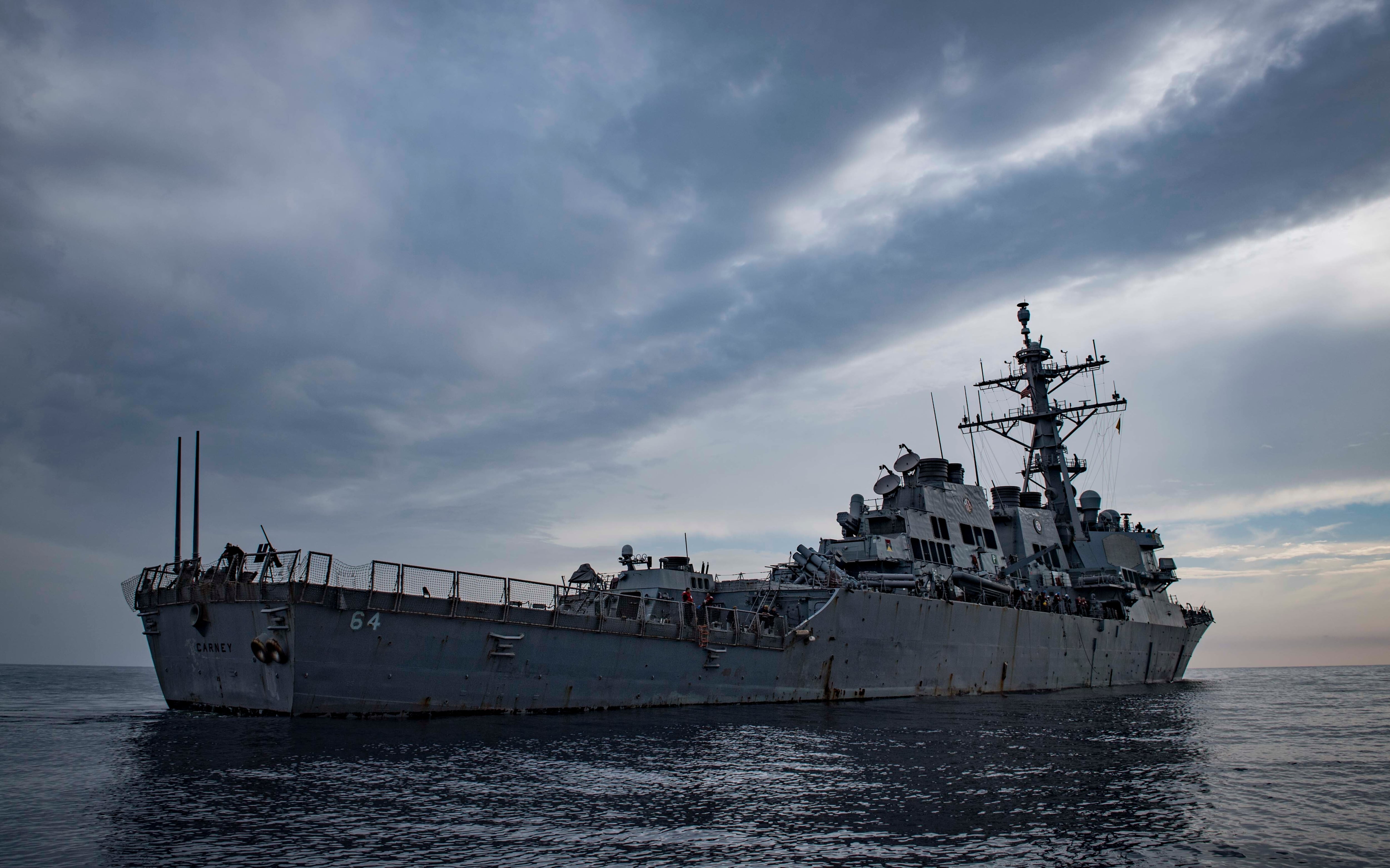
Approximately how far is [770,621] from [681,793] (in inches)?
586

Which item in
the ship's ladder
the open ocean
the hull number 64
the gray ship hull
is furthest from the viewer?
the ship's ladder

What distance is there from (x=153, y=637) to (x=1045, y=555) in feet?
117

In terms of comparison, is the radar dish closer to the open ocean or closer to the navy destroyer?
the navy destroyer

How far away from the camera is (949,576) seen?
3186cm

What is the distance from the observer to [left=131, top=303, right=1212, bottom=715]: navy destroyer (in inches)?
723

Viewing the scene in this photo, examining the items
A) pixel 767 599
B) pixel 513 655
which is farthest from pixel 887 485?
pixel 513 655

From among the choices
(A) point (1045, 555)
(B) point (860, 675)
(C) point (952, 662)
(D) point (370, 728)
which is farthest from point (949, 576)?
(D) point (370, 728)

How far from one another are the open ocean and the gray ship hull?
0.83 m

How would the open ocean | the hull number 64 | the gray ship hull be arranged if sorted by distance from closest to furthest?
1. the open ocean
2. the gray ship hull
3. the hull number 64

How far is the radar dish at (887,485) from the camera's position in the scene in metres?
32.6

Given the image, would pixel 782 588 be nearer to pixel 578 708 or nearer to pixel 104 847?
pixel 578 708

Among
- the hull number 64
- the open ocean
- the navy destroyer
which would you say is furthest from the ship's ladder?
the hull number 64

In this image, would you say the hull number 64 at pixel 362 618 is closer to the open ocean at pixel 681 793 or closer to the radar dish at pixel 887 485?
the open ocean at pixel 681 793

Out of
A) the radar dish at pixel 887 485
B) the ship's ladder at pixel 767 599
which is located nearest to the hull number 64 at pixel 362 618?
the ship's ladder at pixel 767 599
